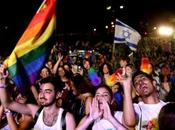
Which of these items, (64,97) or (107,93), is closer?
(107,93)

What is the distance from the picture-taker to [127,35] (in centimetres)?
1231

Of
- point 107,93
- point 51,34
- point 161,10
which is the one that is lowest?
point 107,93

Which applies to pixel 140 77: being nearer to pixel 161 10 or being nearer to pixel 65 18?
pixel 161 10

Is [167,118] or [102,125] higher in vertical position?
[167,118]

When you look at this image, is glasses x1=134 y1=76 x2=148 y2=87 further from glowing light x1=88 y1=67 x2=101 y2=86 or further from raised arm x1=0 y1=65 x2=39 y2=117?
glowing light x1=88 y1=67 x2=101 y2=86

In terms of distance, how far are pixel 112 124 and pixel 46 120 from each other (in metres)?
0.82

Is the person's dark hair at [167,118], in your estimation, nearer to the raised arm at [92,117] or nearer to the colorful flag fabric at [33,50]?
the raised arm at [92,117]

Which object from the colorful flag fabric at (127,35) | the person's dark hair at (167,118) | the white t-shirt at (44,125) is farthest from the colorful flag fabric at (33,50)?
the colorful flag fabric at (127,35)

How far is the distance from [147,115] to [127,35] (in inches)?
258

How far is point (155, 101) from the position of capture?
614 cm

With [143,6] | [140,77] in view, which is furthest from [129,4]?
[140,77]

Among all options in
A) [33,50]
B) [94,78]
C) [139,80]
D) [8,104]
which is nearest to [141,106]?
[139,80]

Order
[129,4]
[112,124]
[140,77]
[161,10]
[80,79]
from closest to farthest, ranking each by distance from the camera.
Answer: [112,124] < [140,77] < [80,79] < [161,10] < [129,4]

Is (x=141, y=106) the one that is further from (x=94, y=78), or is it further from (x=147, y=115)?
(x=94, y=78)
